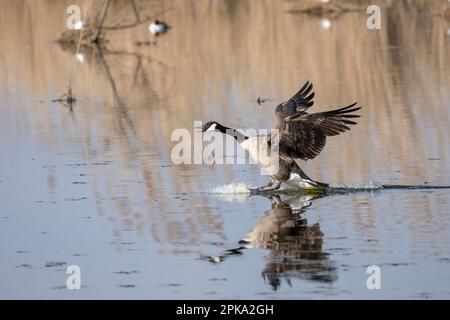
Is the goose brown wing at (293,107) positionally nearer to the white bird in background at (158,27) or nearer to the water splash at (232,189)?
the water splash at (232,189)

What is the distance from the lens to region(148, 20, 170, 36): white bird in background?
29906mm

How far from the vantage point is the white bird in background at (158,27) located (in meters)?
29.9

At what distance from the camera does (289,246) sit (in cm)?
899

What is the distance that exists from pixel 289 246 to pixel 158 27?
852 inches

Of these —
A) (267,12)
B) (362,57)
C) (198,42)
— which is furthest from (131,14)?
(362,57)

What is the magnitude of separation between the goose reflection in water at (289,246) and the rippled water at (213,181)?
2 centimetres

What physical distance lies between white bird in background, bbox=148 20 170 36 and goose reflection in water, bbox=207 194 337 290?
64.1ft

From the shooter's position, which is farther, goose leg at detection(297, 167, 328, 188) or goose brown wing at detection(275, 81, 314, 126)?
goose brown wing at detection(275, 81, 314, 126)

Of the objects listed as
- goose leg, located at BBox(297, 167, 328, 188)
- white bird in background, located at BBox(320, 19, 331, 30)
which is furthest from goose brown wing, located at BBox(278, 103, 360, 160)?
white bird in background, located at BBox(320, 19, 331, 30)

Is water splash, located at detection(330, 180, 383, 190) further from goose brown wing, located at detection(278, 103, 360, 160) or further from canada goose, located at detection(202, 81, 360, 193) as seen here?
goose brown wing, located at detection(278, 103, 360, 160)

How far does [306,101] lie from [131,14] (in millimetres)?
21909

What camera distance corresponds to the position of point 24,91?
802 inches

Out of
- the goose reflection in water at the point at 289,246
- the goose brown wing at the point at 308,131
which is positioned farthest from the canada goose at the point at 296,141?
the goose reflection in water at the point at 289,246

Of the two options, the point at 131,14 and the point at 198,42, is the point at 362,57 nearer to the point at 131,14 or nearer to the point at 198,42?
the point at 198,42
